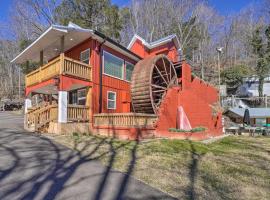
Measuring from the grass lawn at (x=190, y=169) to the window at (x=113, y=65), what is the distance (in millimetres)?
6527

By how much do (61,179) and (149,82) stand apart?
9.26 m

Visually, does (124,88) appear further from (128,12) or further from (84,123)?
(128,12)

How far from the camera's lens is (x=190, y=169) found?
5875mm

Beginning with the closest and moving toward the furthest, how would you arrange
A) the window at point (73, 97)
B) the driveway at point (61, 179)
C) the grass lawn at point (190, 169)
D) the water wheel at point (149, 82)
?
1. the driveway at point (61, 179)
2. the grass lawn at point (190, 169)
3. the water wheel at point (149, 82)
4. the window at point (73, 97)

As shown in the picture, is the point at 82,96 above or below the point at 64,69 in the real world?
below

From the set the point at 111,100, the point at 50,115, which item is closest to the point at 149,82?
the point at 111,100

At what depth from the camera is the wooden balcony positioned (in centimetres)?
1090

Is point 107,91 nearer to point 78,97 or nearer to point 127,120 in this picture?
point 78,97

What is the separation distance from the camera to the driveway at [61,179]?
405cm

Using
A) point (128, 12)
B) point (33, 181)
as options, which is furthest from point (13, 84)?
point (33, 181)

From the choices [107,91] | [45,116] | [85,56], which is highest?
[85,56]

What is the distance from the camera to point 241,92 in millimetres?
33938

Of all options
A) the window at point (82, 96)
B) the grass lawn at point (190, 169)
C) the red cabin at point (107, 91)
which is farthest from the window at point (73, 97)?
the grass lawn at point (190, 169)

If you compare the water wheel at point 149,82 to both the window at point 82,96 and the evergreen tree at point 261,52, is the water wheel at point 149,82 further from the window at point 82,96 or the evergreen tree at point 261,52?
the evergreen tree at point 261,52
